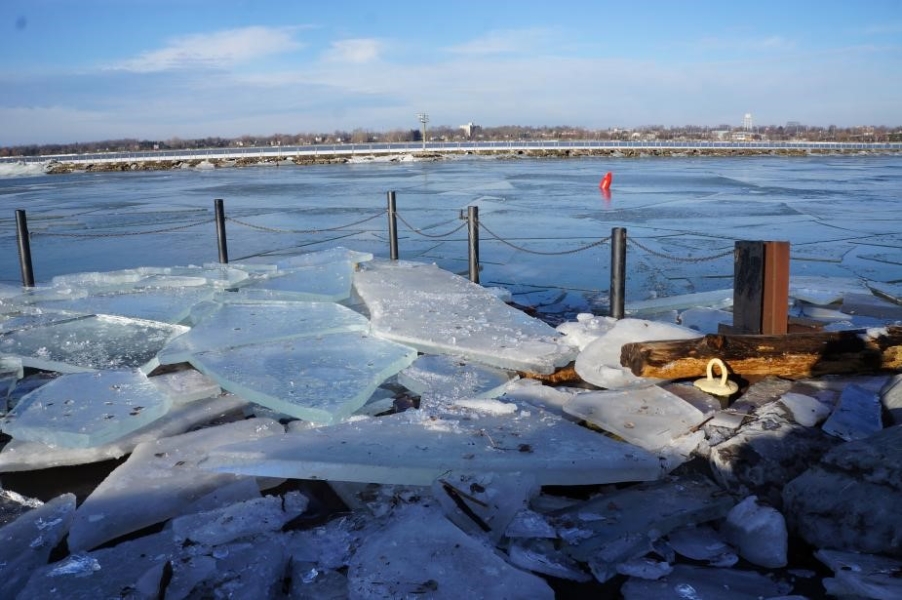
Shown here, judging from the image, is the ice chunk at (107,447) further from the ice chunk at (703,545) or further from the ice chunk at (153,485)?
the ice chunk at (703,545)

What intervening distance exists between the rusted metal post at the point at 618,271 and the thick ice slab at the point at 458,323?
A: 1037 mm

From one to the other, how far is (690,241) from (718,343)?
293 inches

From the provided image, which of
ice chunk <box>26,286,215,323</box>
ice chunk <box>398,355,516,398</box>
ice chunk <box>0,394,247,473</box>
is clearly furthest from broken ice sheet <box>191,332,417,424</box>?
ice chunk <box>26,286,215,323</box>

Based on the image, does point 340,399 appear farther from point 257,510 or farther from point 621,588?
point 621,588

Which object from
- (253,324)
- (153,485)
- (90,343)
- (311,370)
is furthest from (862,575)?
(90,343)

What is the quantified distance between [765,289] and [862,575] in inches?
106

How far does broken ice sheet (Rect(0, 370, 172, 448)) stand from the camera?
3768 millimetres

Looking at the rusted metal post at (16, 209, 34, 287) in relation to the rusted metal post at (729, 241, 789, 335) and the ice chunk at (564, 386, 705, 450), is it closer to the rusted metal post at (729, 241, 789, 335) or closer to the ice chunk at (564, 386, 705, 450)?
the ice chunk at (564, 386, 705, 450)

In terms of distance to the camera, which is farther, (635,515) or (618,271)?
(618,271)

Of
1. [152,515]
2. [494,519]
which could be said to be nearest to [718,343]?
[494,519]

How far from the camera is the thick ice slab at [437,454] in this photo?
321 cm

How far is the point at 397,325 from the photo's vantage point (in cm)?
553

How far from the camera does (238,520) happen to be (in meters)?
2.92

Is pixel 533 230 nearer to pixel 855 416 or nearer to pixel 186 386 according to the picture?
pixel 186 386
